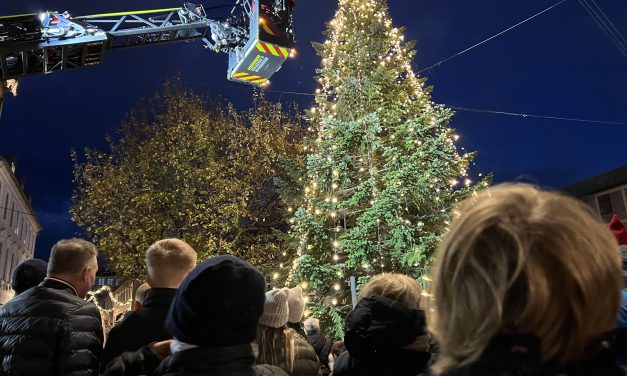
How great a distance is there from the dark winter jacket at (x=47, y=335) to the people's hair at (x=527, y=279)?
2.72m

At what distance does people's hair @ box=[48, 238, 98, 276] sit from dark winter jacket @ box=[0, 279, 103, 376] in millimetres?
155

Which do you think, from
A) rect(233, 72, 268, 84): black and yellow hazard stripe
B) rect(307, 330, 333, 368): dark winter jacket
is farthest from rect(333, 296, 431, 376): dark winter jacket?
rect(233, 72, 268, 84): black and yellow hazard stripe

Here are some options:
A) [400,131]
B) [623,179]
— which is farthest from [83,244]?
[623,179]

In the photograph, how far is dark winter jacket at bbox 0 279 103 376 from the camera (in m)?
2.88

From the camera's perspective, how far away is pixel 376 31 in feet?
41.5

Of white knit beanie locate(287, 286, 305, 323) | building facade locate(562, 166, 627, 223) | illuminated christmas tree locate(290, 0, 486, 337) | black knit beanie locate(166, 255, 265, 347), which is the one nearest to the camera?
black knit beanie locate(166, 255, 265, 347)

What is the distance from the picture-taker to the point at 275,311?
10.6 ft

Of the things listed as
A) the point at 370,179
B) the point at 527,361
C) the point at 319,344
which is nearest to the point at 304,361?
the point at 527,361

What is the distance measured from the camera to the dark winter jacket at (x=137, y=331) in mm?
2805

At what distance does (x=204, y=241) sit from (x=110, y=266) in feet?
15.3

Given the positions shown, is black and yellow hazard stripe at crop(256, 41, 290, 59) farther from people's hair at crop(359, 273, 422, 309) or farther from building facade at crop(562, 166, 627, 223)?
building facade at crop(562, 166, 627, 223)

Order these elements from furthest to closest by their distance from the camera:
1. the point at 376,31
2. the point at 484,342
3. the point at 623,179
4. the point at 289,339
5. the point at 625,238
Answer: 1. the point at 623,179
2. the point at 376,31
3. the point at 625,238
4. the point at 289,339
5. the point at 484,342

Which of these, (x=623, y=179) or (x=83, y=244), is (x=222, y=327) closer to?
(x=83, y=244)

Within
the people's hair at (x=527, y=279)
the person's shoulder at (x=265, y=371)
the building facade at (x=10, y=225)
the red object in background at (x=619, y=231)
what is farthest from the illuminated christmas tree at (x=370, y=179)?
the building facade at (x=10, y=225)
